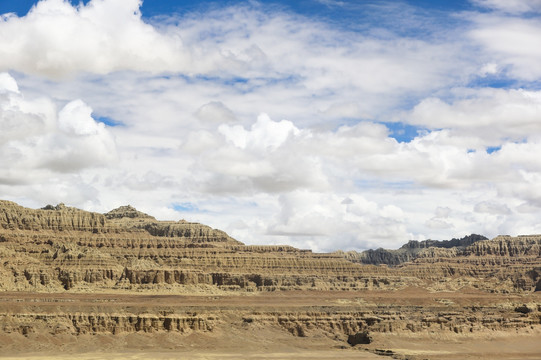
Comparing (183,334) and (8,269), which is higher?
(8,269)

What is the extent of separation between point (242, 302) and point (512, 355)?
176 ft

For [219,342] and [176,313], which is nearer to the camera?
[219,342]

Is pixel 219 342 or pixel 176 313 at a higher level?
pixel 176 313

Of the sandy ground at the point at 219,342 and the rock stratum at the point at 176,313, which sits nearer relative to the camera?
the sandy ground at the point at 219,342

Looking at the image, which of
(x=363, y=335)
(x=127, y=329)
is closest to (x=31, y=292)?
(x=127, y=329)

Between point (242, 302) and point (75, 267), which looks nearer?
point (242, 302)

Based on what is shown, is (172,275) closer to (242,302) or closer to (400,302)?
(242,302)

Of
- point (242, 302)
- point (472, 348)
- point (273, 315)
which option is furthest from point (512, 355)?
point (242, 302)

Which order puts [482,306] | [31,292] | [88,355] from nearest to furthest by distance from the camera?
[88,355] < [31,292] < [482,306]

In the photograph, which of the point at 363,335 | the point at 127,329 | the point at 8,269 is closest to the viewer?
the point at 127,329

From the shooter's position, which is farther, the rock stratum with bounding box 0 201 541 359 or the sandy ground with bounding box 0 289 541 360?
the rock stratum with bounding box 0 201 541 359

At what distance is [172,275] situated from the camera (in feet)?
653

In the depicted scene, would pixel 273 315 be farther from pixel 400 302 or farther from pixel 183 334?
pixel 400 302

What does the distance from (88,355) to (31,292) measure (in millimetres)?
44081
